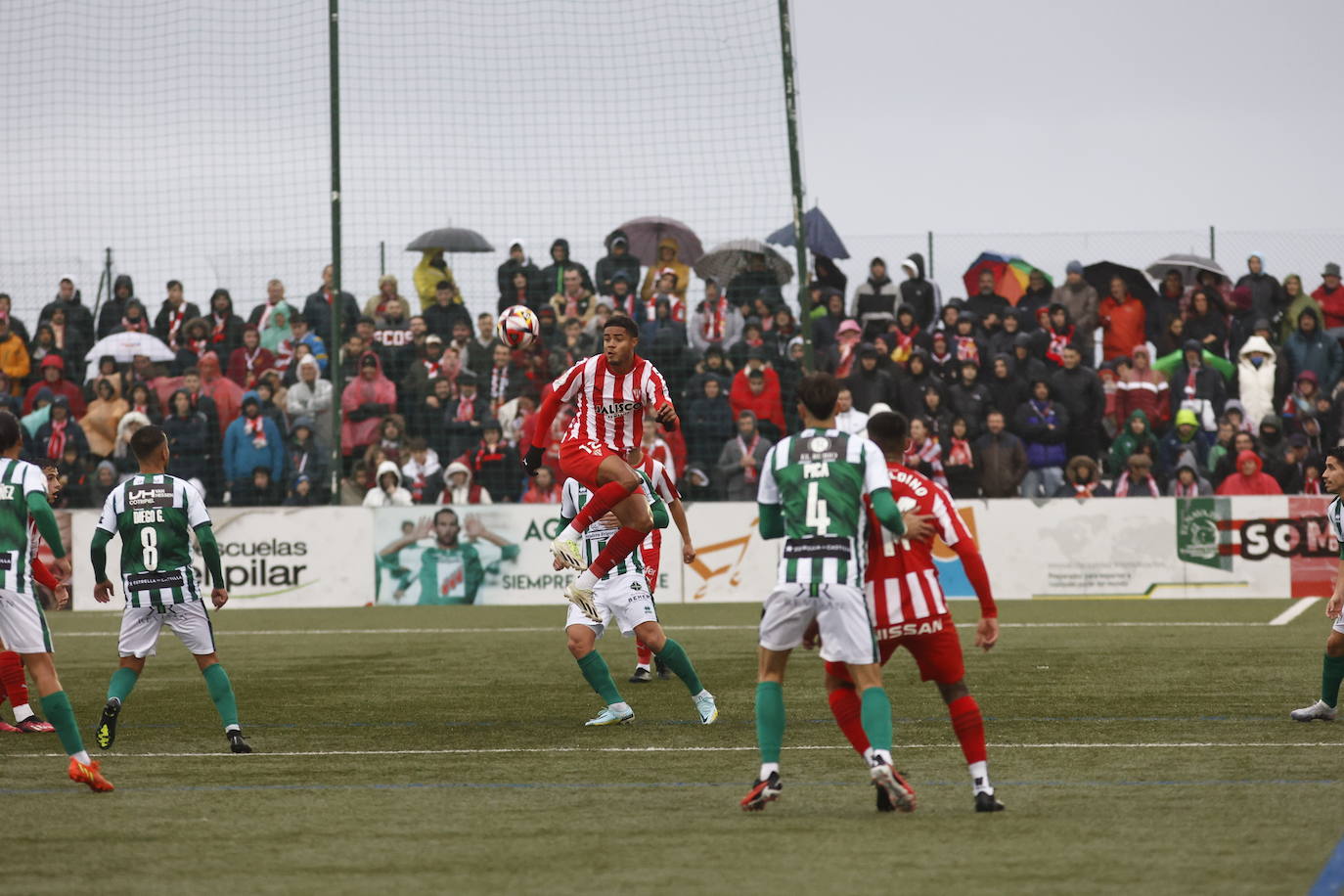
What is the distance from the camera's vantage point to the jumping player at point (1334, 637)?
401 inches

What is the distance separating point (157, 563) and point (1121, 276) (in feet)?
52.4

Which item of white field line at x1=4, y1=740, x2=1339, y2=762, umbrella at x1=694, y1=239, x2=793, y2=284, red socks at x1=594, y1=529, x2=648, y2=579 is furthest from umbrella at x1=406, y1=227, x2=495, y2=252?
white field line at x1=4, y1=740, x2=1339, y2=762

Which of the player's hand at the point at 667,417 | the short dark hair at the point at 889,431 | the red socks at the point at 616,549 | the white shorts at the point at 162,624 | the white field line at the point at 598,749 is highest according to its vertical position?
the player's hand at the point at 667,417

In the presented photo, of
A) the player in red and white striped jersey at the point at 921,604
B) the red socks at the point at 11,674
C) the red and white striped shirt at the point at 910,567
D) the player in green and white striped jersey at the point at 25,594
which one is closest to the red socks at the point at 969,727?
the player in red and white striped jersey at the point at 921,604

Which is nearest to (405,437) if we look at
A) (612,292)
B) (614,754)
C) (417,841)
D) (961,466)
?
(612,292)

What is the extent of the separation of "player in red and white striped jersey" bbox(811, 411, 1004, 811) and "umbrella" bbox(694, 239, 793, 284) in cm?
1356

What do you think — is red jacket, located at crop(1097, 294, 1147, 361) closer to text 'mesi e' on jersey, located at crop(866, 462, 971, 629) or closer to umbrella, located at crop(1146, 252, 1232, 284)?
umbrella, located at crop(1146, 252, 1232, 284)

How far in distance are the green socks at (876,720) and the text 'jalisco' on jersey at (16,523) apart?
13.3ft

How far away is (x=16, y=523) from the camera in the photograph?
328 inches

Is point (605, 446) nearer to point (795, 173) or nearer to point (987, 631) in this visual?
point (987, 631)

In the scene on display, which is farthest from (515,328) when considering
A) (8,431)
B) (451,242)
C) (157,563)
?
(451,242)

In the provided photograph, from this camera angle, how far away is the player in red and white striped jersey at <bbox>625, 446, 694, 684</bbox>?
11.7m

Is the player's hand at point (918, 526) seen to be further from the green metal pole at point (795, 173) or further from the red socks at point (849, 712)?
the green metal pole at point (795, 173)

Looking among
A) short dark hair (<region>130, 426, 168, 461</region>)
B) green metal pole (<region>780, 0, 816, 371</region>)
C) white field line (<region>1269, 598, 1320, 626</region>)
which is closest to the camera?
short dark hair (<region>130, 426, 168, 461</region>)
